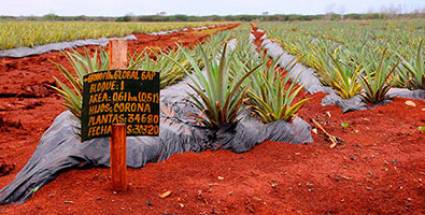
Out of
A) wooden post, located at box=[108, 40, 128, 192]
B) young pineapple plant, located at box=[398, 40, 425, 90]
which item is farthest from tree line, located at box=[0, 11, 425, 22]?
wooden post, located at box=[108, 40, 128, 192]

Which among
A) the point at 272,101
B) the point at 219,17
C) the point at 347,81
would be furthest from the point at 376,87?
the point at 219,17

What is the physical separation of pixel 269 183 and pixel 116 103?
2.69ft

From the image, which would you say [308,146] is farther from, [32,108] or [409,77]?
[32,108]

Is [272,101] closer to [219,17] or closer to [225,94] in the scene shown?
[225,94]

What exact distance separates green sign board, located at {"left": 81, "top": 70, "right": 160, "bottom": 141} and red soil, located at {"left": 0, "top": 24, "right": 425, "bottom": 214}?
0.92 feet

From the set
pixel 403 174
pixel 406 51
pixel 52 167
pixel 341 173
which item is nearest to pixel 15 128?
pixel 52 167

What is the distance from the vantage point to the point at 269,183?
93.0 inches

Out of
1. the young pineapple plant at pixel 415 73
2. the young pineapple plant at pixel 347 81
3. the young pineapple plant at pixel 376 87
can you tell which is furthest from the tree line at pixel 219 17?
the young pineapple plant at pixel 376 87

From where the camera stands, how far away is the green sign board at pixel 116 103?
2193 mm

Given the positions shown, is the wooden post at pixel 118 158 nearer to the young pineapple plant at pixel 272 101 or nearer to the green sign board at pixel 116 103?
the green sign board at pixel 116 103

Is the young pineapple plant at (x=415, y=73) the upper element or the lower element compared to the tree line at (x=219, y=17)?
upper

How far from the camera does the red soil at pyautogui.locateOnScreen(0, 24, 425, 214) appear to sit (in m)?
2.11

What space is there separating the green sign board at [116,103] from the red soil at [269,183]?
0.92 feet

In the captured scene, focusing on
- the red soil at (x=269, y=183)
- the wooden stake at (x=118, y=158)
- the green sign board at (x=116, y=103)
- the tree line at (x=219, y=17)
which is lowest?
the tree line at (x=219, y=17)
